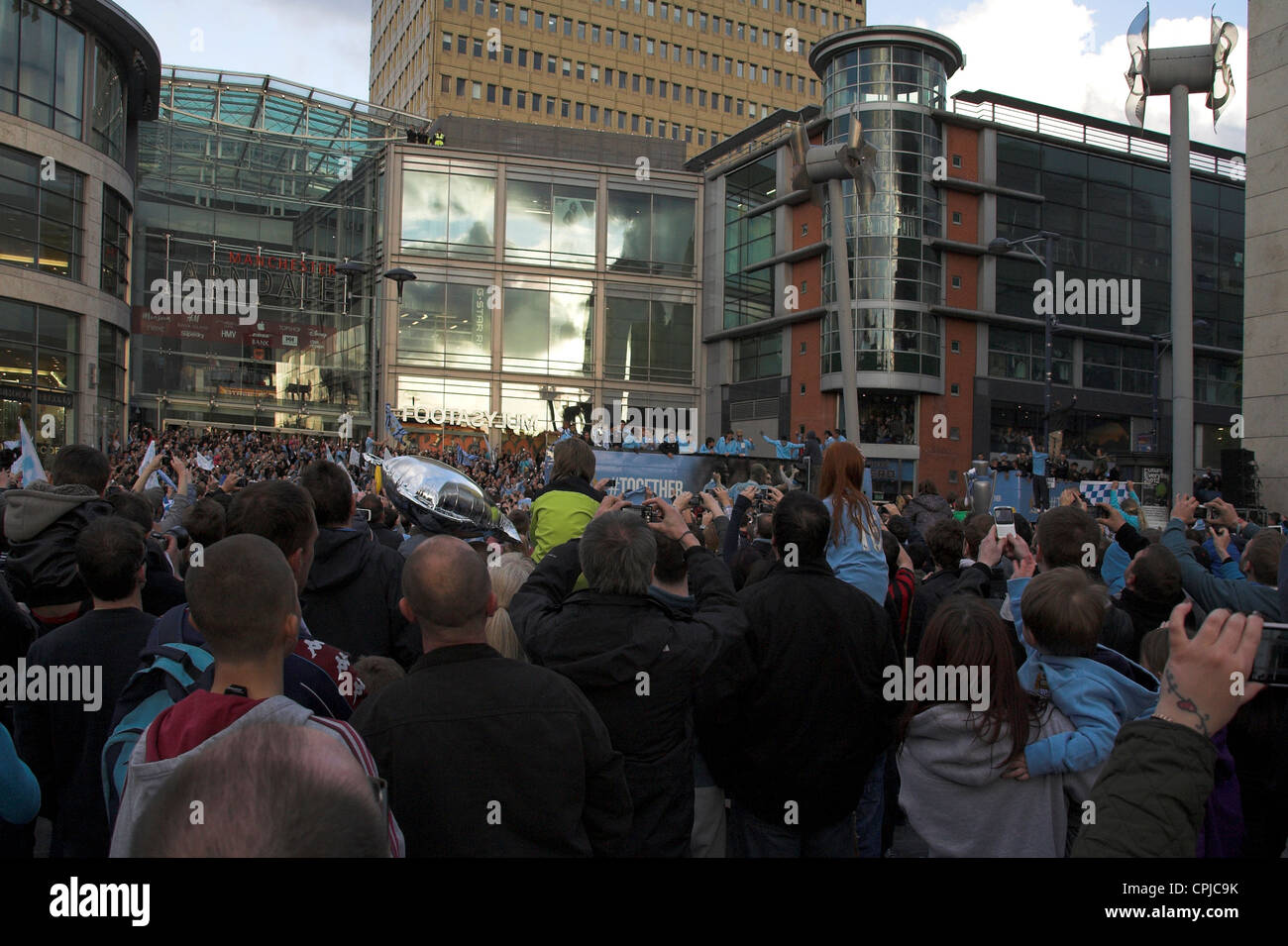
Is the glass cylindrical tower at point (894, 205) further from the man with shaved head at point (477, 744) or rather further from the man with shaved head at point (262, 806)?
the man with shaved head at point (262, 806)

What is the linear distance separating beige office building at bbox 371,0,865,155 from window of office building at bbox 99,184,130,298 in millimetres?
41708

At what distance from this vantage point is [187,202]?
1652 inches

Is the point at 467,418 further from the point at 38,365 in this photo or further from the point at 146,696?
the point at 146,696

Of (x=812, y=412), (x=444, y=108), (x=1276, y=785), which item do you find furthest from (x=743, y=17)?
(x=1276, y=785)

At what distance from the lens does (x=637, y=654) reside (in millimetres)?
3285

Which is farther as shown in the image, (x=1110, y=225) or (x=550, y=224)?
(x=1110, y=225)

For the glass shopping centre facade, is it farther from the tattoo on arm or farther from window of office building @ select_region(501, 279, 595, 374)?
the tattoo on arm

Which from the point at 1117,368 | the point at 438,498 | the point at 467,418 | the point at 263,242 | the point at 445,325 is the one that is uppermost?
the point at 263,242

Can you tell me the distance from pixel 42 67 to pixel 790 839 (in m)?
31.9

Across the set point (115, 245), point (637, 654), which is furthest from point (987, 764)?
point (115, 245)

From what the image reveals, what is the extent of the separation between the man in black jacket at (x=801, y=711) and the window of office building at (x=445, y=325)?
39.9 metres

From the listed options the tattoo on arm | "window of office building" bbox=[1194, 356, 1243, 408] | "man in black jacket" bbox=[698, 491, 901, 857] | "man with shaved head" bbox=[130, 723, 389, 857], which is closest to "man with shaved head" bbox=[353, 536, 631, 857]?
"man in black jacket" bbox=[698, 491, 901, 857]

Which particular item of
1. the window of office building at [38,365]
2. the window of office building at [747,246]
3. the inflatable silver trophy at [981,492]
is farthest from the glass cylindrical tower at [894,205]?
the window of office building at [38,365]

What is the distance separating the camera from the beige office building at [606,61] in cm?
6994
